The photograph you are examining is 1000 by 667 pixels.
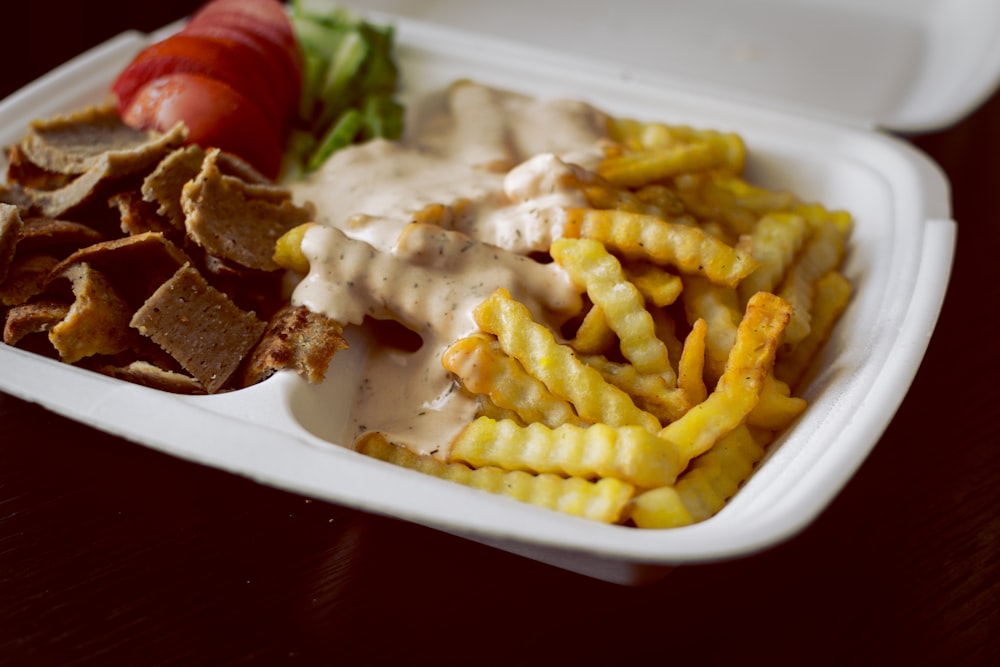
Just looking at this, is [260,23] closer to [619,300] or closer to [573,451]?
[619,300]

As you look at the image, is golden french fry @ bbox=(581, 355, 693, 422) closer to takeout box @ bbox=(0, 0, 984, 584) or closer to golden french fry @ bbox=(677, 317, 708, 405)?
golden french fry @ bbox=(677, 317, 708, 405)

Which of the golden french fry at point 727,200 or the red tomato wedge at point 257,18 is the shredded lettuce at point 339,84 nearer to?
the red tomato wedge at point 257,18

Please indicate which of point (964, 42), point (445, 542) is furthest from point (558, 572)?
point (964, 42)

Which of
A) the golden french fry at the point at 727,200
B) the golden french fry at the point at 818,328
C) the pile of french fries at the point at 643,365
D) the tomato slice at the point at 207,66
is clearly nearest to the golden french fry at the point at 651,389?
the pile of french fries at the point at 643,365

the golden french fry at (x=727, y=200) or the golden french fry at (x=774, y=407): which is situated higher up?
the golden french fry at (x=727, y=200)

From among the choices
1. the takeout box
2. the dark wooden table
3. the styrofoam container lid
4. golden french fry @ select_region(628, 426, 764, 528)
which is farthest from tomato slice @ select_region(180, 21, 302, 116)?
golden french fry @ select_region(628, 426, 764, 528)

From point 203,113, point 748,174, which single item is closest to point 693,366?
point 748,174

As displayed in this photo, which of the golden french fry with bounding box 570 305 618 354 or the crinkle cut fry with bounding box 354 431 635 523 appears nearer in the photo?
the crinkle cut fry with bounding box 354 431 635 523
